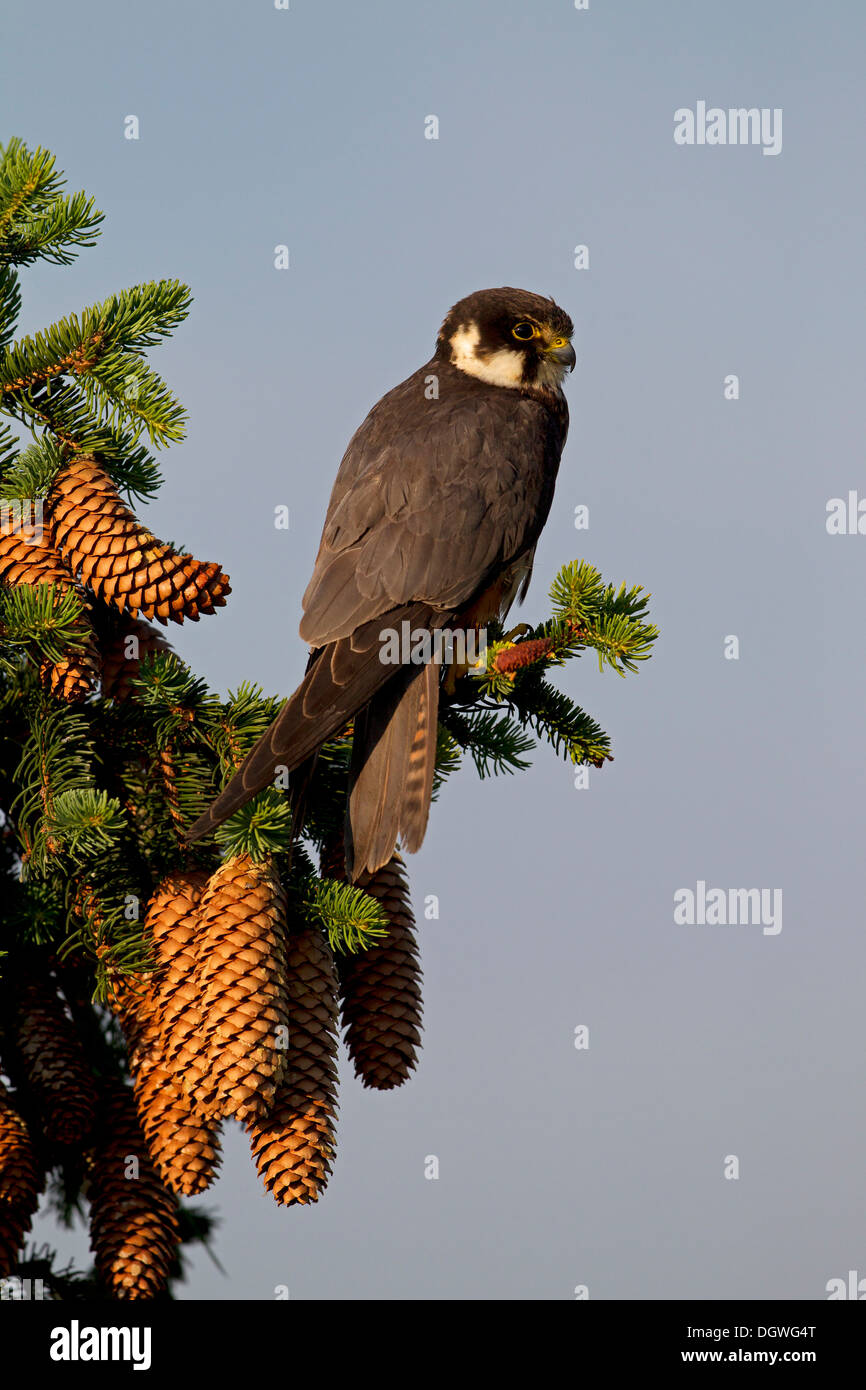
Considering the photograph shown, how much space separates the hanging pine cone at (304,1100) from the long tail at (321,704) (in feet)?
1.11

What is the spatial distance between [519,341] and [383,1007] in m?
2.58

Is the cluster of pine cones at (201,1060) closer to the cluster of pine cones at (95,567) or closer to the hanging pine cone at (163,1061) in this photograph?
the hanging pine cone at (163,1061)

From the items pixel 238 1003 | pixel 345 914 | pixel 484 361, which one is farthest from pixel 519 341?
pixel 238 1003

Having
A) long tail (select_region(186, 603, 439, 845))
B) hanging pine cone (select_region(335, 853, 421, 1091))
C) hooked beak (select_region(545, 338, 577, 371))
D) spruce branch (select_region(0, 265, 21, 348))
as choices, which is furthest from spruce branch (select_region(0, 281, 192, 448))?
hooked beak (select_region(545, 338, 577, 371))

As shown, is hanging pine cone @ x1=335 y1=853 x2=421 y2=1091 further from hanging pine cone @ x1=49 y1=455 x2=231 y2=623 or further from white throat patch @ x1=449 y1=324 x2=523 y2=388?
white throat patch @ x1=449 y1=324 x2=523 y2=388

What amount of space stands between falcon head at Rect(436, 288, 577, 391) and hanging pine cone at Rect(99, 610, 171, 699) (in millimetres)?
1974

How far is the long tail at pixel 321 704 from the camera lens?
2373mm

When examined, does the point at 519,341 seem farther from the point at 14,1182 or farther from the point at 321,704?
the point at 14,1182

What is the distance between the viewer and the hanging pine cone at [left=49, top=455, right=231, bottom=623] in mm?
2562

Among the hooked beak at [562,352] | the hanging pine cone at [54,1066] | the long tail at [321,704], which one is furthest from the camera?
the hooked beak at [562,352]

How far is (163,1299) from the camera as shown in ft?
8.54

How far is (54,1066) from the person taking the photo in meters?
2.54

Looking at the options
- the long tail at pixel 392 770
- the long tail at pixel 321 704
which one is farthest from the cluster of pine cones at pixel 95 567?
the long tail at pixel 392 770

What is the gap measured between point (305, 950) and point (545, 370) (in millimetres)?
2558
